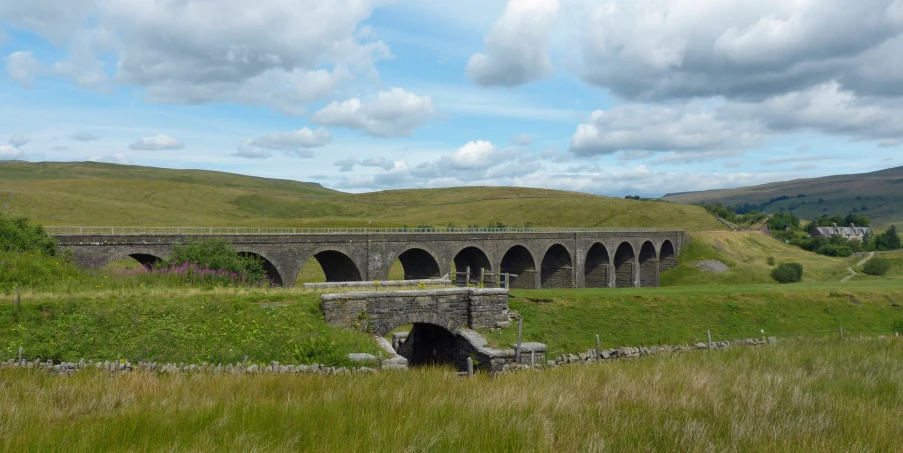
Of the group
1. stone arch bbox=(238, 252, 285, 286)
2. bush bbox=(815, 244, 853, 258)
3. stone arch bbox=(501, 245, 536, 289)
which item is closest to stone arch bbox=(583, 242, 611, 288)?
stone arch bbox=(501, 245, 536, 289)

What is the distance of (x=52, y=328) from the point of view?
15.1 meters

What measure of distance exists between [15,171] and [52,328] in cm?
20739

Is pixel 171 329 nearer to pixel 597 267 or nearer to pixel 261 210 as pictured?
pixel 597 267

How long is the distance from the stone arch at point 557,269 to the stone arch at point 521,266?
15.1 ft

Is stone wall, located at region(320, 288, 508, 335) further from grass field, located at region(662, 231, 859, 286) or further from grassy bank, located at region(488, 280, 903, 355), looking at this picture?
grass field, located at region(662, 231, 859, 286)

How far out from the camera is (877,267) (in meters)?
67.8

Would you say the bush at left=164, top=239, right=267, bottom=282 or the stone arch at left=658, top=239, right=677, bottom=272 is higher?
the bush at left=164, top=239, right=267, bottom=282

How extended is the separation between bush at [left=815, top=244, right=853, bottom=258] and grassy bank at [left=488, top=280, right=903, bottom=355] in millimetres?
60456

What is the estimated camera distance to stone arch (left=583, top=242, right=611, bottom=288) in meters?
61.8

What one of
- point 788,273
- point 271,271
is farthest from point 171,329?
point 788,273

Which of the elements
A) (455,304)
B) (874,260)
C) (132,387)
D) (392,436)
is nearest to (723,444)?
(392,436)

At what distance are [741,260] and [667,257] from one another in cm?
1054

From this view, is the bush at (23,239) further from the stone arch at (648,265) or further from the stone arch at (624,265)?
the stone arch at (648,265)

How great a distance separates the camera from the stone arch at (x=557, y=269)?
56.6 meters
